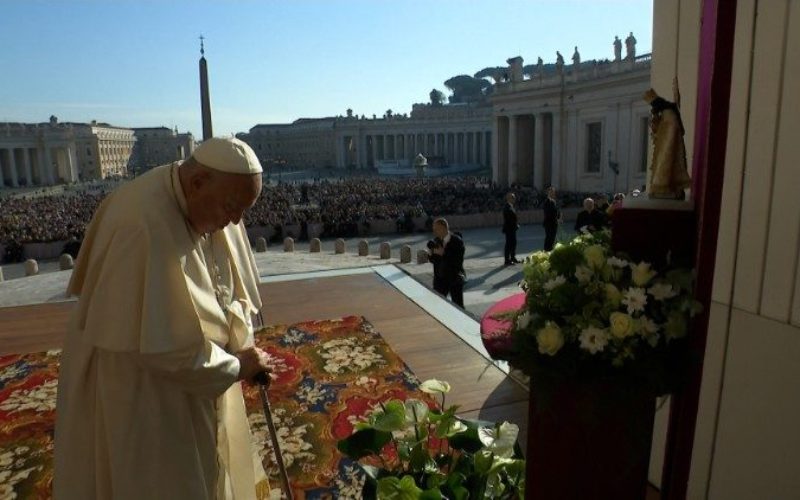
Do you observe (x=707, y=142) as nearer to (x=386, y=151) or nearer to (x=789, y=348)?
(x=789, y=348)

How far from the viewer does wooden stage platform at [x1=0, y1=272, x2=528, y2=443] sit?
4.48 meters

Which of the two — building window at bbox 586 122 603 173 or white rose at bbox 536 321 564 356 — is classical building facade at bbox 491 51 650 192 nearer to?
building window at bbox 586 122 603 173

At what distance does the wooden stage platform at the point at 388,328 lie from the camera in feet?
14.7

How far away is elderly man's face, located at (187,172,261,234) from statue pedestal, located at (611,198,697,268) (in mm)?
1355

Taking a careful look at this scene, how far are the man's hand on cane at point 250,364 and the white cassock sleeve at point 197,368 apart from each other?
0.09m

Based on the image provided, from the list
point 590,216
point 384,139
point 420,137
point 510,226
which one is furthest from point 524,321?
point 384,139

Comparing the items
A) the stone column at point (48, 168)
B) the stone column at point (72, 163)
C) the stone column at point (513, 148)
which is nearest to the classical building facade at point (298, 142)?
the stone column at point (72, 163)

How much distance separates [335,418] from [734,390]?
280cm

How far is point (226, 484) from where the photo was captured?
8.02 feet

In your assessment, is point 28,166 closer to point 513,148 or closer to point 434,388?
point 513,148

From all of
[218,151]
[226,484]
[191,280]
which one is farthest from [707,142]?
[226,484]

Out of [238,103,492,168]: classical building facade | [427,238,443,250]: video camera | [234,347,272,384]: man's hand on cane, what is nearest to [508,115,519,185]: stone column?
[238,103,492,168]: classical building facade

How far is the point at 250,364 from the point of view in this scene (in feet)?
7.11

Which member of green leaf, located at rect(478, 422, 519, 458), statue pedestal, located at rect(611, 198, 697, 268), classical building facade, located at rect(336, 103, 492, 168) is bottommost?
green leaf, located at rect(478, 422, 519, 458)
